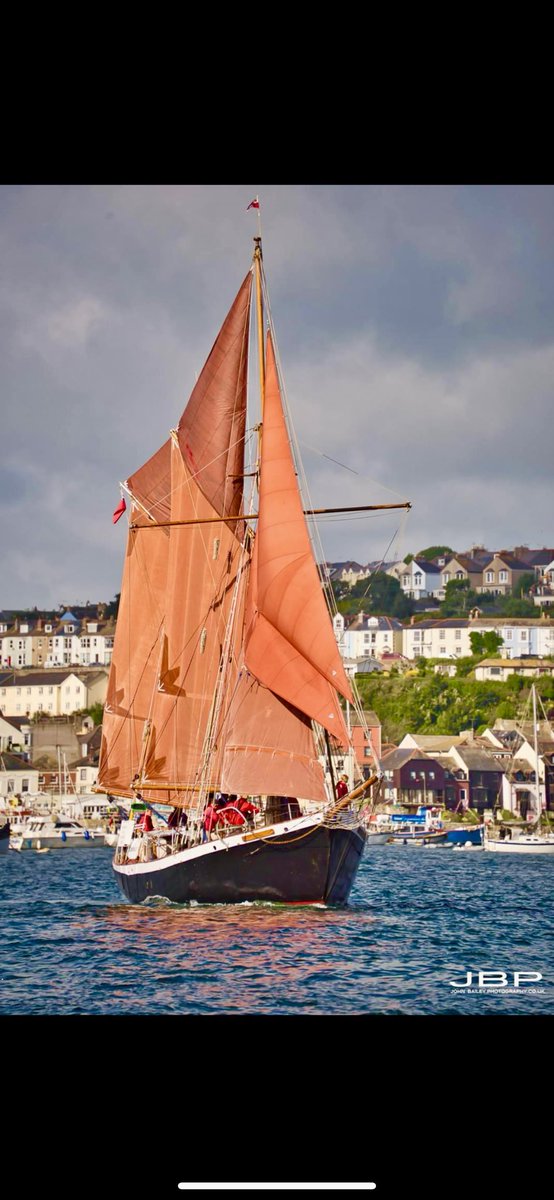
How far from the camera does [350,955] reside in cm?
1403

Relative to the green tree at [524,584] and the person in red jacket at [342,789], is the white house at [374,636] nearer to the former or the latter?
the green tree at [524,584]

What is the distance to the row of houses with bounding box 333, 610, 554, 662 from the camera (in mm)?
34125

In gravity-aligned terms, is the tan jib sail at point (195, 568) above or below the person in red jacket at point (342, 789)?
above

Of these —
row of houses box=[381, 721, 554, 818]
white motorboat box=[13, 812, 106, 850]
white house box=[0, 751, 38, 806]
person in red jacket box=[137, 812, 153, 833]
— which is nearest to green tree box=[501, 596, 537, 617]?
row of houses box=[381, 721, 554, 818]

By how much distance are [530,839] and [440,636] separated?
702 cm

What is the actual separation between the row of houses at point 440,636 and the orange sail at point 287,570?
1125 centimetres

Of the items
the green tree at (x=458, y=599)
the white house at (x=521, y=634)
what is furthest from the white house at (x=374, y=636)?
the white house at (x=521, y=634)

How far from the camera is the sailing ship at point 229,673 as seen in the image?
1728 cm

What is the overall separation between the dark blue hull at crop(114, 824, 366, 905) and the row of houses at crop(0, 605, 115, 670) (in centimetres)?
395

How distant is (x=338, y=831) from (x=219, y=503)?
5.27 metres

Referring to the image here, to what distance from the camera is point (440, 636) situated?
148 ft

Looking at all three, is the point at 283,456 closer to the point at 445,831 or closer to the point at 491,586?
the point at 491,586

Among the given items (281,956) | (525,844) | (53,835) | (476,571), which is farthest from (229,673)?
(53,835)
